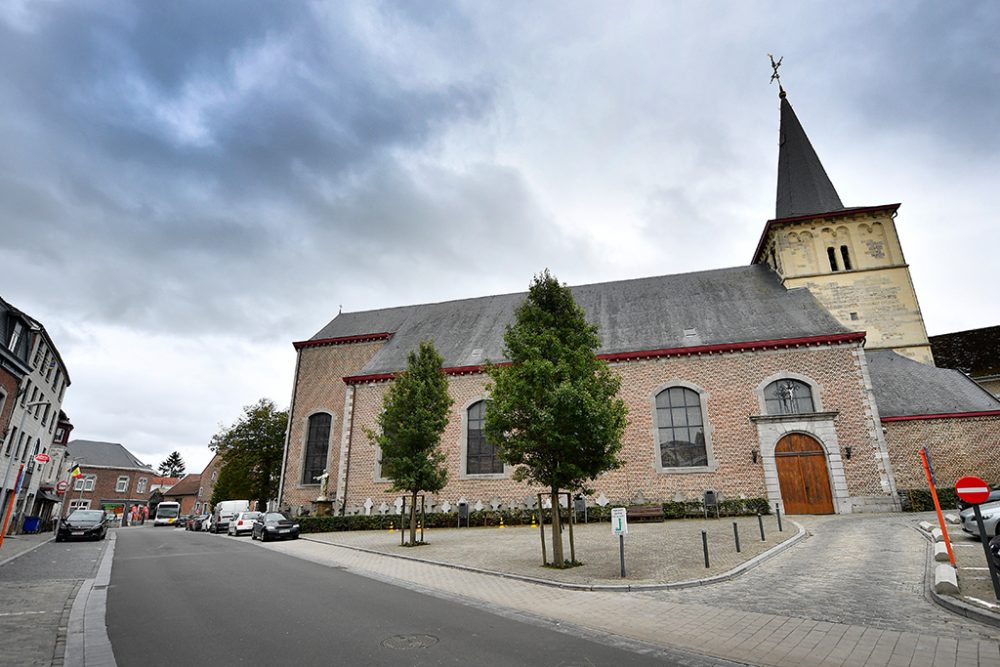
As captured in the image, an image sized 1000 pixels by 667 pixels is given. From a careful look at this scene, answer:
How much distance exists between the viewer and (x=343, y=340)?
28328 millimetres

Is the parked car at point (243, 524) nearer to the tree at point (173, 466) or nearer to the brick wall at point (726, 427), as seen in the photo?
the brick wall at point (726, 427)

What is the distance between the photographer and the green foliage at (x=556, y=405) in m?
10.0

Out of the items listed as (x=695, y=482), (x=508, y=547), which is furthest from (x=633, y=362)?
(x=508, y=547)

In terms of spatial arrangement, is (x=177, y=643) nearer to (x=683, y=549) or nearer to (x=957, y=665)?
(x=957, y=665)

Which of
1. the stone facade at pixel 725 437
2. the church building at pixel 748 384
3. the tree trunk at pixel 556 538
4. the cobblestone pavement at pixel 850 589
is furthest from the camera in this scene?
the church building at pixel 748 384

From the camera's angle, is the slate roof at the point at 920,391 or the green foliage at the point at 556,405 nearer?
the green foliage at the point at 556,405

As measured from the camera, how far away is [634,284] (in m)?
26.1

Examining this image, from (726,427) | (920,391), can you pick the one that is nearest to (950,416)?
(920,391)

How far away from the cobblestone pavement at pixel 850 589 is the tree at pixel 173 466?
12839cm

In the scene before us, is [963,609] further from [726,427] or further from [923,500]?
[923,500]

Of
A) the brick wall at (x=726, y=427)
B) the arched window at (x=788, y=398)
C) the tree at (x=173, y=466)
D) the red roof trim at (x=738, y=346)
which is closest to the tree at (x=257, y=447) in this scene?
the brick wall at (x=726, y=427)

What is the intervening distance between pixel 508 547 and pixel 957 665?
9.80m

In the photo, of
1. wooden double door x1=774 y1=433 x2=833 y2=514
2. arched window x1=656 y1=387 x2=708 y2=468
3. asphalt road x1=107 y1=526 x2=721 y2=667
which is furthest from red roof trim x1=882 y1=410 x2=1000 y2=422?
asphalt road x1=107 y1=526 x2=721 y2=667

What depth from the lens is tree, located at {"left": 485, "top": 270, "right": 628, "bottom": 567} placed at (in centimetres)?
1000
